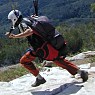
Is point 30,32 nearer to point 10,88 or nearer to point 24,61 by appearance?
point 24,61

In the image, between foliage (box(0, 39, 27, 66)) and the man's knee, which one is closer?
the man's knee

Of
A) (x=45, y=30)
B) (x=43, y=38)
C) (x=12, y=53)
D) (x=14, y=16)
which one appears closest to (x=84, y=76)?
(x=43, y=38)

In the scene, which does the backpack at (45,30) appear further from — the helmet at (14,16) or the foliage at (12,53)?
the foliage at (12,53)

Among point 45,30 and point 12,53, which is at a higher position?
point 45,30

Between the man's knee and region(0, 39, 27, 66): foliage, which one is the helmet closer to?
the man's knee

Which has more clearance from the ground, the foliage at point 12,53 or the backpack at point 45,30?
the backpack at point 45,30

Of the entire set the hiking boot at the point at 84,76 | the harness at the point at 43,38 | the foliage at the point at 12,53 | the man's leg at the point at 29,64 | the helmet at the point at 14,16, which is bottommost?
the foliage at the point at 12,53

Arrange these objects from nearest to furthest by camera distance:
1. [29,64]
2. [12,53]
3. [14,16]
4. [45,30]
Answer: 1. [45,30]
2. [14,16]
3. [29,64]
4. [12,53]

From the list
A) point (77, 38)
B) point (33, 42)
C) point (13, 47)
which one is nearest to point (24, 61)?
point (33, 42)

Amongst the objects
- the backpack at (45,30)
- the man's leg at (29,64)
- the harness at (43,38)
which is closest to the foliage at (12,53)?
the man's leg at (29,64)

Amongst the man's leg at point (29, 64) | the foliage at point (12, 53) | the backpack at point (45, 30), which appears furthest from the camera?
the foliage at point (12, 53)

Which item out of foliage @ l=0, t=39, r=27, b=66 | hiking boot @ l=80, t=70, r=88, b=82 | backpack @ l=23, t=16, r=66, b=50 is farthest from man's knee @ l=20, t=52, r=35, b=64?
foliage @ l=0, t=39, r=27, b=66

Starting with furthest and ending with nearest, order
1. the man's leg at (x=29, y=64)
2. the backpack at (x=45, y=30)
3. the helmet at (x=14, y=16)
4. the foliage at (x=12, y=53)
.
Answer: the foliage at (x=12, y=53)
the man's leg at (x=29, y=64)
the helmet at (x=14, y=16)
the backpack at (x=45, y=30)

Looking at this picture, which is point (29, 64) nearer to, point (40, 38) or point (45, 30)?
point (40, 38)
